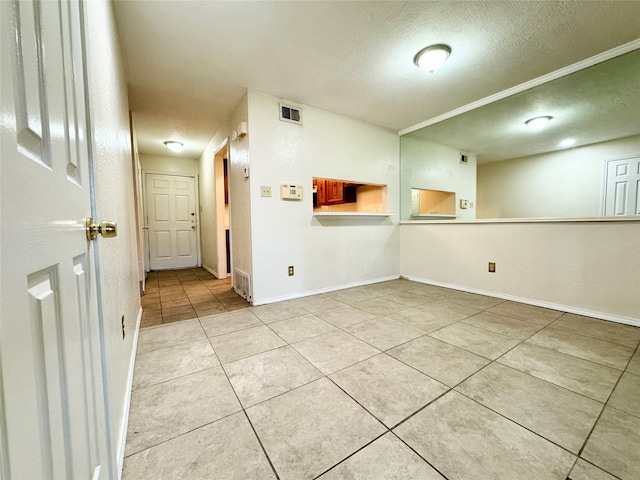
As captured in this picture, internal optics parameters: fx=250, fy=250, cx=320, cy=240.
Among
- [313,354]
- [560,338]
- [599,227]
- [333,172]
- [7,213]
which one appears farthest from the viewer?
[333,172]

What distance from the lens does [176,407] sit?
1224mm

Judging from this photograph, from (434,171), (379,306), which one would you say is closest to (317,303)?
(379,306)

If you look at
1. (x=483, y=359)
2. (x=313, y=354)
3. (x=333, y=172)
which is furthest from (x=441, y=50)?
(x=313, y=354)

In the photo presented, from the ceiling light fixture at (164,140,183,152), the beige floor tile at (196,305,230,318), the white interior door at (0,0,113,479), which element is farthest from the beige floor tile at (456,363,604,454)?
the ceiling light fixture at (164,140,183,152)

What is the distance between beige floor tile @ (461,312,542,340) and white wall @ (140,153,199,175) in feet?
18.2

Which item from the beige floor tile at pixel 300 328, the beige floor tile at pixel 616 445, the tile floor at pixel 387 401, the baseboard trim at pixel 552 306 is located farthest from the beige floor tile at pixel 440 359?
the baseboard trim at pixel 552 306

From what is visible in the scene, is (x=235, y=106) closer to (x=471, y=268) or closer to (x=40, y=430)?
(x=40, y=430)

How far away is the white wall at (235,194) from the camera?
282cm

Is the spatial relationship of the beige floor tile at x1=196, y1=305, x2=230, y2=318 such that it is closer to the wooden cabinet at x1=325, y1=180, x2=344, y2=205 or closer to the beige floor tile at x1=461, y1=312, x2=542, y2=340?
the beige floor tile at x1=461, y1=312, x2=542, y2=340

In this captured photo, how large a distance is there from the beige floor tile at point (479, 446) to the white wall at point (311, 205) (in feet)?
6.71

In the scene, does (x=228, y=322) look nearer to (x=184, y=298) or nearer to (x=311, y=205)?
(x=184, y=298)

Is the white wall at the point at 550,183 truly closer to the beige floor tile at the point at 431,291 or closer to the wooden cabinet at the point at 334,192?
the beige floor tile at the point at 431,291

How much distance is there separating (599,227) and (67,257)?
11.7ft

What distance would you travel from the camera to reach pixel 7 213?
32 centimetres
